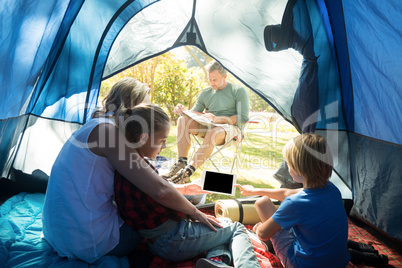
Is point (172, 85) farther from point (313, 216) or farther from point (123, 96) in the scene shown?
point (313, 216)

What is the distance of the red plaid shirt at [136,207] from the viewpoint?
4.43 ft

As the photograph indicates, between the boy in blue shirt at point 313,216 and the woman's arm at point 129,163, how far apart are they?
0.59 metres

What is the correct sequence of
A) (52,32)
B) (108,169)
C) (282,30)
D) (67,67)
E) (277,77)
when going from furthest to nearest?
(277,77) → (67,67) → (282,30) → (52,32) → (108,169)

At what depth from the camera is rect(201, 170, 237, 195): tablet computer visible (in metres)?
2.11

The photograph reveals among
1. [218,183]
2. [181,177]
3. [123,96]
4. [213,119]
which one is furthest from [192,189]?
[213,119]

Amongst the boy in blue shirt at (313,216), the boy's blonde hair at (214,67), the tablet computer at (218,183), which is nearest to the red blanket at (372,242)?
the boy in blue shirt at (313,216)

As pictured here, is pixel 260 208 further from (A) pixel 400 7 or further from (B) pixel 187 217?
(A) pixel 400 7

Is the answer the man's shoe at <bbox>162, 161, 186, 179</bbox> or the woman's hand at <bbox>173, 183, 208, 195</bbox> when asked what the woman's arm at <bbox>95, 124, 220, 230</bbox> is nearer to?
the woman's hand at <bbox>173, 183, 208, 195</bbox>

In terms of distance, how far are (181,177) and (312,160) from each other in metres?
1.49

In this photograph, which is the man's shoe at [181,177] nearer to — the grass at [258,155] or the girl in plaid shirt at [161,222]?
the grass at [258,155]

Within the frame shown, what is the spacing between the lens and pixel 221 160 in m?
4.11

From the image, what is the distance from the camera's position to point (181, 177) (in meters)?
2.72

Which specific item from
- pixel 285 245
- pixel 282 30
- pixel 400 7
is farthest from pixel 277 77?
pixel 285 245

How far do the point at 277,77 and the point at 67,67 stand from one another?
1762 mm
